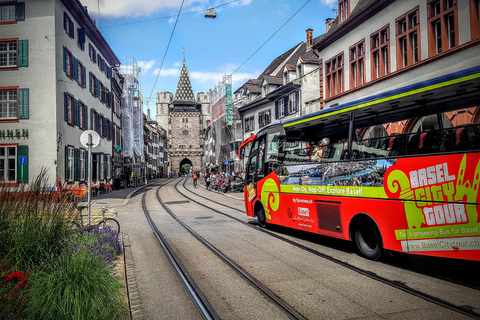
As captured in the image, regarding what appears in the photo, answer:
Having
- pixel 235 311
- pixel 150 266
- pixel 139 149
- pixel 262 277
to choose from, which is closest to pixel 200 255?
pixel 150 266

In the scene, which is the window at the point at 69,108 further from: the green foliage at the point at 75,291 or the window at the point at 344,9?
the green foliage at the point at 75,291

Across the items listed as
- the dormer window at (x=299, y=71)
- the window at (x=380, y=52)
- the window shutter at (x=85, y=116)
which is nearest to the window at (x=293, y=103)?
the dormer window at (x=299, y=71)

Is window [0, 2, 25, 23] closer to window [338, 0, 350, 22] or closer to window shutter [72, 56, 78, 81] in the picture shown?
window shutter [72, 56, 78, 81]

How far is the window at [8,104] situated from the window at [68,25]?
204 inches

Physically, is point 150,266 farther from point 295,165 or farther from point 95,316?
point 295,165

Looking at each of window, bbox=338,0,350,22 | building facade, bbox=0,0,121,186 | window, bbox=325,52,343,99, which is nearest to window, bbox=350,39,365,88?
window, bbox=325,52,343,99

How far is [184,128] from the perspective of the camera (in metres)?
114

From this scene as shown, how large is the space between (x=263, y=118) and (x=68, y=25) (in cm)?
1982

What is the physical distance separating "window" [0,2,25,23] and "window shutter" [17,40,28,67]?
1493mm

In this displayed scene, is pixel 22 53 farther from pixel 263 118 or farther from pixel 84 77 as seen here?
pixel 263 118

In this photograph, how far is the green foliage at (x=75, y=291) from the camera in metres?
4.27

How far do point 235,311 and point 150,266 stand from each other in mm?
3215

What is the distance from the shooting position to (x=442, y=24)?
14922 mm

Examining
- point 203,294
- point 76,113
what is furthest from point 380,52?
point 76,113
